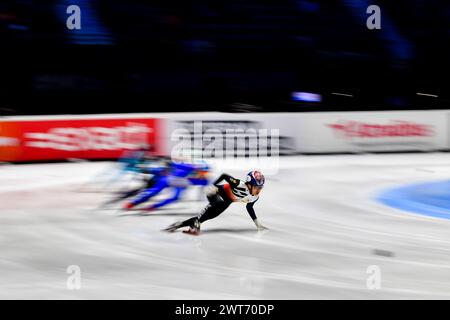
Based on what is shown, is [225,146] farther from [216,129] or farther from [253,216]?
[253,216]

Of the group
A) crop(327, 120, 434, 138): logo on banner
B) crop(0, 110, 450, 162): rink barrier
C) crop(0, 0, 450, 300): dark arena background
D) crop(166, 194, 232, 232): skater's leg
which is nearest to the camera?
crop(0, 0, 450, 300): dark arena background

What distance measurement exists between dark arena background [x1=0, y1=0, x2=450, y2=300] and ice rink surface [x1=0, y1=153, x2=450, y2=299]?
0.04 metres

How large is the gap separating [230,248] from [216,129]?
997 centimetres

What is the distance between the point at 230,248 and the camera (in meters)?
9.75

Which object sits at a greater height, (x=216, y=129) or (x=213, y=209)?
(x=216, y=129)

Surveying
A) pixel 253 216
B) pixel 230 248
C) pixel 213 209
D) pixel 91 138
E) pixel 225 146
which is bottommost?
pixel 230 248

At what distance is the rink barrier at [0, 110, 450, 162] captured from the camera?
1870cm

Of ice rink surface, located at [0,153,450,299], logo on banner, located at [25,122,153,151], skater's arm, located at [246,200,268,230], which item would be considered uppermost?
logo on banner, located at [25,122,153,151]

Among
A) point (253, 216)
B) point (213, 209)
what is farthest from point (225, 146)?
point (213, 209)

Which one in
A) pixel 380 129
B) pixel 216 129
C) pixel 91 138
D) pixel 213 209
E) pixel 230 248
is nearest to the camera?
pixel 230 248

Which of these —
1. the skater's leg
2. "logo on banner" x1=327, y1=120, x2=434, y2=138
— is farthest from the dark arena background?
the skater's leg

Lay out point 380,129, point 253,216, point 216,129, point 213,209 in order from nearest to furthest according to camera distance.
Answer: point 213,209
point 253,216
point 216,129
point 380,129

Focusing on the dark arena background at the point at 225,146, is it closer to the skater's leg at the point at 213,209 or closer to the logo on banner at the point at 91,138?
the logo on banner at the point at 91,138

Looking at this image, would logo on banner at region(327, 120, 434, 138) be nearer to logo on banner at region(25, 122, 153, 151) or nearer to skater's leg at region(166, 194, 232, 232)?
logo on banner at region(25, 122, 153, 151)
